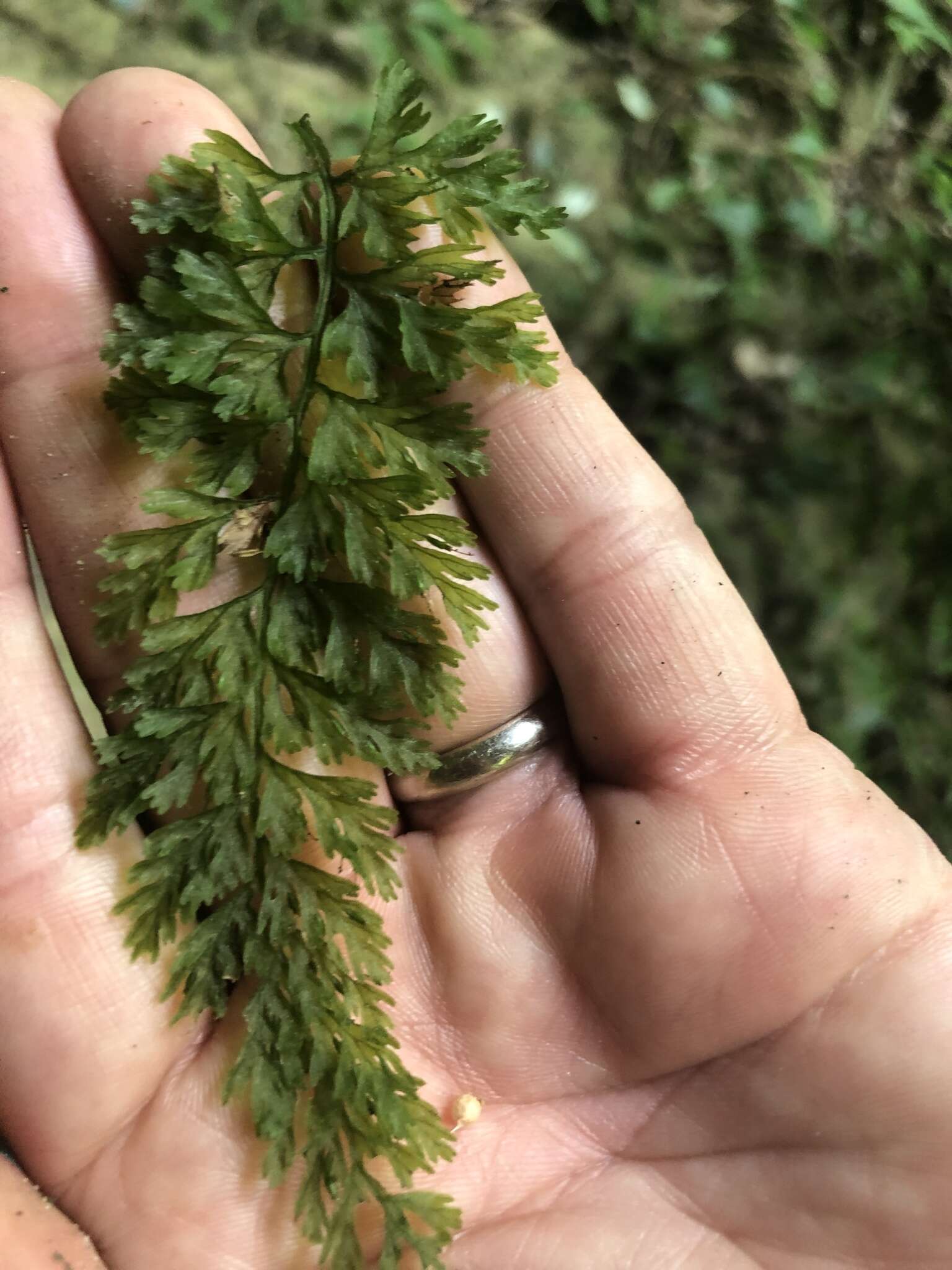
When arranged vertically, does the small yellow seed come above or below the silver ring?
below

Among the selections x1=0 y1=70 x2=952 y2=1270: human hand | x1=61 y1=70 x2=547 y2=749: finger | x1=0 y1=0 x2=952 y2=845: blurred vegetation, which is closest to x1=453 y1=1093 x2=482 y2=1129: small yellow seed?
x1=0 y1=70 x2=952 y2=1270: human hand

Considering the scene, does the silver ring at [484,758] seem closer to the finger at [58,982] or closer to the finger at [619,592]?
the finger at [619,592]

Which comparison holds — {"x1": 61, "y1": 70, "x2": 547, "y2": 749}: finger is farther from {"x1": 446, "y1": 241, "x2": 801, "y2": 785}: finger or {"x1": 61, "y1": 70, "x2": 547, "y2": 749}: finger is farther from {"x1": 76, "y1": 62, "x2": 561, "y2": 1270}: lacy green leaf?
{"x1": 446, "y1": 241, "x2": 801, "y2": 785}: finger

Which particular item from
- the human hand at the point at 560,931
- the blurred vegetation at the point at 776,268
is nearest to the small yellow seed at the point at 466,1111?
the human hand at the point at 560,931

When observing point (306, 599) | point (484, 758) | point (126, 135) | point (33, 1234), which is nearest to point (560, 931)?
point (484, 758)

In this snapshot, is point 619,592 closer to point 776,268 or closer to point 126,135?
point 126,135
